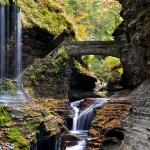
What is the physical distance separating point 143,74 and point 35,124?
5.69 metres

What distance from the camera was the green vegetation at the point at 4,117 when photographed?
45.8 ft

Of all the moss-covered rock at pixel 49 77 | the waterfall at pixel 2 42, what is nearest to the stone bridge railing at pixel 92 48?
the moss-covered rock at pixel 49 77

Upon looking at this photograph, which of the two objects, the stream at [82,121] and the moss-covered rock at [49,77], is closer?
the stream at [82,121]

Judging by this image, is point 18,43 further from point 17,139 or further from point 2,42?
point 17,139

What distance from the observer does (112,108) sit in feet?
91.0

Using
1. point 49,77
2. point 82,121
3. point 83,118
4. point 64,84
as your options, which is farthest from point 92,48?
point 82,121

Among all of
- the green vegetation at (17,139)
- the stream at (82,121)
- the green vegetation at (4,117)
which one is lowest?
the stream at (82,121)

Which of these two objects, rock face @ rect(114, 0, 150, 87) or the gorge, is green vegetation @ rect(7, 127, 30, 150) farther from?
rock face @ rect(114, 0, 150, 87)

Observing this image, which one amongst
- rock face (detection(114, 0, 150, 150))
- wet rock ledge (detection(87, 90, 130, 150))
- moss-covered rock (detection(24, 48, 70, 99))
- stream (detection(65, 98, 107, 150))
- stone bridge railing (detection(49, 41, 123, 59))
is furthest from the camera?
stone bridge railing (detection(49, 41, 123, 59))

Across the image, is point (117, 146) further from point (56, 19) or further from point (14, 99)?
point (56, 19)

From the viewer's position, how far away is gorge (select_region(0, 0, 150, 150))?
15.0 metres

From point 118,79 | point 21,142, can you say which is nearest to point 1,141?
point 21,142

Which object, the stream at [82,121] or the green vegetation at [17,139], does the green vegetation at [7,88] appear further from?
the stream at [82,121]

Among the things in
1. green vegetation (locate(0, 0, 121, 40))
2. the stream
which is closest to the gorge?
the stream
